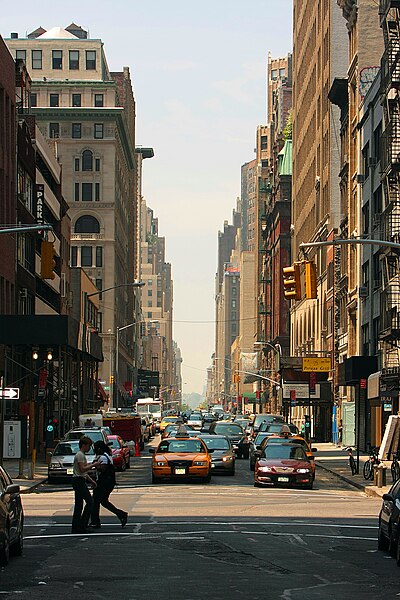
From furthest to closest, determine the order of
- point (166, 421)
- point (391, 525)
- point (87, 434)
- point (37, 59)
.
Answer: point (37, 59) → point (166, 421) → point (87, 434) → point (391, 525)

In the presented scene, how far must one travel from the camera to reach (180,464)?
39.7 meters

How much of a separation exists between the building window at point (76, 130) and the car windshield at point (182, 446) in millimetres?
101083

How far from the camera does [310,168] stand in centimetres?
11588

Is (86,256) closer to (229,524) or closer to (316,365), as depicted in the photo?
(316,365)

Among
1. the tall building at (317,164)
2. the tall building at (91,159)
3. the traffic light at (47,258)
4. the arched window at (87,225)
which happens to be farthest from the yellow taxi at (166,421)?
the traffic light at (47,258)

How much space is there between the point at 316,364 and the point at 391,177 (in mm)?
30692

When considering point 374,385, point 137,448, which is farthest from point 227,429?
point 374,385

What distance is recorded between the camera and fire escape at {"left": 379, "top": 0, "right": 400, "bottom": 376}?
185 ft

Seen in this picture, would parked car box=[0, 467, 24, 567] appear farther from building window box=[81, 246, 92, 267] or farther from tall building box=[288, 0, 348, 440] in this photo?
building window box=[81, 246, 92, 267]

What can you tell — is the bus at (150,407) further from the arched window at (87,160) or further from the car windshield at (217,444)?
the car windshield at (217,444)

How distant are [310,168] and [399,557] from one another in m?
99.6

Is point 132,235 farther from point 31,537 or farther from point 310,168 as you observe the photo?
point 31,537

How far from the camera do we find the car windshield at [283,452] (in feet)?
128

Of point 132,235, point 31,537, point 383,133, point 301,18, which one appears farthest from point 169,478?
point 132,235
